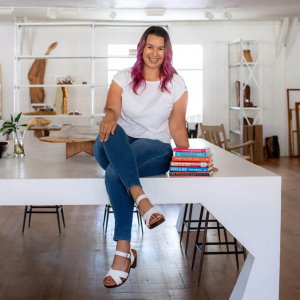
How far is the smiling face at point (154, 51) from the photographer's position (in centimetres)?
276

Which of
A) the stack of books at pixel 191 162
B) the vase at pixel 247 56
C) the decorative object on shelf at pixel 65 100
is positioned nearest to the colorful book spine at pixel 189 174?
the stack of books at pixel 191 162

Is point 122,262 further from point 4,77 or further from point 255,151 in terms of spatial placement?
point 4,77

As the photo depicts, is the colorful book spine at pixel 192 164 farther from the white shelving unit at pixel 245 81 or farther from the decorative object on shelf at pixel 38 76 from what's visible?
the decorative object on shelf at pixel 38 76

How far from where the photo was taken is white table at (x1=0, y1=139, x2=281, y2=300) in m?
2.44

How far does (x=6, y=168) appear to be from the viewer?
111 inches

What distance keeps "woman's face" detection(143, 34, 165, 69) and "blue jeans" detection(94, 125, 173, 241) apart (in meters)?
0.53

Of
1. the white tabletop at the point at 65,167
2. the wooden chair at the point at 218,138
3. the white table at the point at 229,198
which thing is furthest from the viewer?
the wooden chair at the point at 218,138

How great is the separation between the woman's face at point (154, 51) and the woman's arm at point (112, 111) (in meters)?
0.23

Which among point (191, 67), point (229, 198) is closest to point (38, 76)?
point (191, 67)

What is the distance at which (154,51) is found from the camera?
277cm

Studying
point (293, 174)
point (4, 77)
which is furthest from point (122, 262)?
point (4, 77)

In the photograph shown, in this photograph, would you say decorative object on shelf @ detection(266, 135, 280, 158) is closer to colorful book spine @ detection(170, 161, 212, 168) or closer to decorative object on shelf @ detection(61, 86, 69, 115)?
decorative object on shelf @ detection(61, 86, 69, 115)

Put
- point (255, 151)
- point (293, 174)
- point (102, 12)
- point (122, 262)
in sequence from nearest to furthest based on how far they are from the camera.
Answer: point (122, 262) → point (293, 174) → point (102, 12) → point (255, 151)

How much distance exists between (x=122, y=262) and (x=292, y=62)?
8.54 meters
